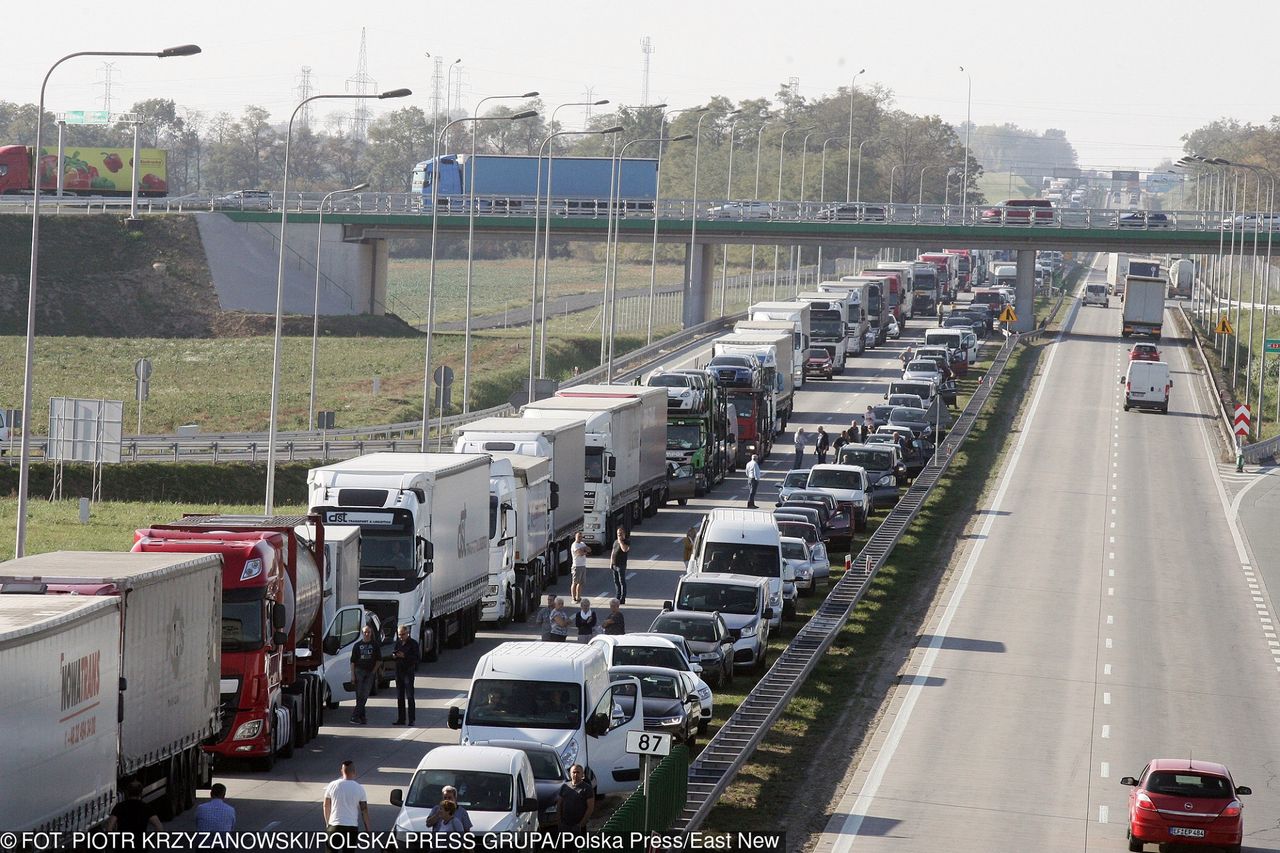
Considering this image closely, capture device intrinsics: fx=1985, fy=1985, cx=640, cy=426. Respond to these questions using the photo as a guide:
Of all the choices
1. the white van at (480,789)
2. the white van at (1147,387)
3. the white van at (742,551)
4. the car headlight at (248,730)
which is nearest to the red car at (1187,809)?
the white van at (480,789)

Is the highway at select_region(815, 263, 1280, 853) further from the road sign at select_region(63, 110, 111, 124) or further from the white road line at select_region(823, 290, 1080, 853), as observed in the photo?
the road sign at select_region(63, 110, 111, 124)

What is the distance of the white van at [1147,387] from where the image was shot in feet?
247

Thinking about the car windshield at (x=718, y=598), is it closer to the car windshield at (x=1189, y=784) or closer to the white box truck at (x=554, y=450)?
the white box truck at (x=554, y=450)

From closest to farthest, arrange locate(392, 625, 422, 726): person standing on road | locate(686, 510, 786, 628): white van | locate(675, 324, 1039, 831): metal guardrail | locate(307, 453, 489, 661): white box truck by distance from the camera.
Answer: locate(675, 324, 1039, 831): metal guardrail → locate(392, 625, 422, 726): person standing on road → locate(307, 453, 489, 661): white box truck → locate(686, 510, 786, 628): white van

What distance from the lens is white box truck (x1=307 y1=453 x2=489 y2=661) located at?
2981cm

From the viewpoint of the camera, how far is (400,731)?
87.7ft

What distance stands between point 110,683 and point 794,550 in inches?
889

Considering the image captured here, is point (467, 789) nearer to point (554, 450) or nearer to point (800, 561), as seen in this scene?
point (554, 450)

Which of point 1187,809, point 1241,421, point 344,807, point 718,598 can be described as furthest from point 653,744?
point 1241,421

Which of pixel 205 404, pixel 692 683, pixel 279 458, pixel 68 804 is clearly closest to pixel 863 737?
pixel 692 683

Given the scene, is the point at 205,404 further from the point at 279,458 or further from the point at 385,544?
the point at 385,544

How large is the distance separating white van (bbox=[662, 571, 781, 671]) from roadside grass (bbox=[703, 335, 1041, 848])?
108 centimetres

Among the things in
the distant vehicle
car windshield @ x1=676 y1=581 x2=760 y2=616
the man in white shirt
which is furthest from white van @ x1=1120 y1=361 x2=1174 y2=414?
the man in white shirt

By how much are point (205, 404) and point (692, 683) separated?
154ft
